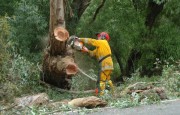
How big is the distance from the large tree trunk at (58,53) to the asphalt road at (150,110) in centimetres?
444

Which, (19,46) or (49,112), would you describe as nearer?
(49,112)

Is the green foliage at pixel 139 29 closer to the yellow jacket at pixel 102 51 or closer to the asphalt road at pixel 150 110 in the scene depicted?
the yellow jacket at pixel 102 51

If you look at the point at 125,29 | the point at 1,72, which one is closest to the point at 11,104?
the point at 1,72

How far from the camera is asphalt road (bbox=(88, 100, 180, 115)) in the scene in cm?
709

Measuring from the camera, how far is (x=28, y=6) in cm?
1454

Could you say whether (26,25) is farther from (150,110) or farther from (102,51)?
(150,110)

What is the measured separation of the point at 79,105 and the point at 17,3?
817 cm

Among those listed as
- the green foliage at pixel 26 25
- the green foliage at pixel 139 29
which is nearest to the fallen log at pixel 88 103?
the green foliage at pixel 26 25

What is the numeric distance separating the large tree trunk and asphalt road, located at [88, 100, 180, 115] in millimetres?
4441

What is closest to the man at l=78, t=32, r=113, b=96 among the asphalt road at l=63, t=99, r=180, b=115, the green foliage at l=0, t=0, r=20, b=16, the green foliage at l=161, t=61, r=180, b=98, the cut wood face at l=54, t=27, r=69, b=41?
the cut wood face at l=54, t=27, r=69, b=41

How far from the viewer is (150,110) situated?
7.32 m

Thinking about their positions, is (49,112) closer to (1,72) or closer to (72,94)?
(1,72)

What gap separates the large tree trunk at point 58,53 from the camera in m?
11.8

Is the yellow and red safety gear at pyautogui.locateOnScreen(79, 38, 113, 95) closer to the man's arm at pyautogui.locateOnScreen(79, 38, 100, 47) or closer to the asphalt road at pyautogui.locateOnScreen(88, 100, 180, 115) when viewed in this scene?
the man's arm at pyautogui.locateOnScreen(79, 38, 100, 47)
